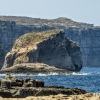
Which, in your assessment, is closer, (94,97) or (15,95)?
(94,97)

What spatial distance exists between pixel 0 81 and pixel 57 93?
5909 millimetres

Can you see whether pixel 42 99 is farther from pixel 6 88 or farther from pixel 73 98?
pixel 6 88

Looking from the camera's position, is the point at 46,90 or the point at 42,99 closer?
the point at 42,99

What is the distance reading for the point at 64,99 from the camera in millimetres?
30188

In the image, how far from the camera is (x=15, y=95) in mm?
32656

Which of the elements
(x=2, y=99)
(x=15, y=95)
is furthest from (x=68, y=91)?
(x=2, y=99)

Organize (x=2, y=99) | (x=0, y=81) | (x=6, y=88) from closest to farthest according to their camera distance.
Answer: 1. (x=2, y=99)
2. (x=6, y=88)
3. (x=0, y=81)

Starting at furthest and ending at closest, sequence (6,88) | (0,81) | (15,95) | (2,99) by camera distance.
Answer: (0,81) → (6,88) → (15,95) → (2,99)

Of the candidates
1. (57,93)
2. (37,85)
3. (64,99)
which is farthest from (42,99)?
(37,85)

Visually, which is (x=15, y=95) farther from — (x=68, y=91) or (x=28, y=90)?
(x=68, y=91)

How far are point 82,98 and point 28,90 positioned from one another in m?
4.38

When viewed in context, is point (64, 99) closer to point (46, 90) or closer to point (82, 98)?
point (82, 98)

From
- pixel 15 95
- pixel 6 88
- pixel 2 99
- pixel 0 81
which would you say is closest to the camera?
pixel 2 99

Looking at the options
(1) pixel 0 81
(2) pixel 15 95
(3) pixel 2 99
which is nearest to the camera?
(3) pixel 2 99
